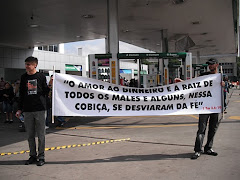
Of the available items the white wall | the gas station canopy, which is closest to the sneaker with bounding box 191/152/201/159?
the gas station canopy

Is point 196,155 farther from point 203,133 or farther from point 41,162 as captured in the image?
point 41,162

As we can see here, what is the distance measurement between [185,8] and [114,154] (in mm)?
10885

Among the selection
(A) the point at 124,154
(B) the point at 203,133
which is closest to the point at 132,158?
(A) the point at 124,154

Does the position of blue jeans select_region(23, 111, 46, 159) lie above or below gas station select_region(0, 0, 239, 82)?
below

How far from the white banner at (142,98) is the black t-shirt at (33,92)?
496mm

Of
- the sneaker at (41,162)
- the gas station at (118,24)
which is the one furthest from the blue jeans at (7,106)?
the sneaker at (41,162)

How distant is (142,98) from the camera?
600 cm

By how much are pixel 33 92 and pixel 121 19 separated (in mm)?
12122

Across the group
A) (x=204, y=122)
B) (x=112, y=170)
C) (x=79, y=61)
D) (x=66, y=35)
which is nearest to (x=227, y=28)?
(x=66, y=35)

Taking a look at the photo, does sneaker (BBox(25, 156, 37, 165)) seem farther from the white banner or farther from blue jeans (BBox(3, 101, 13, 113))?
blue jeans (BBox(3, 101, 13, 113))

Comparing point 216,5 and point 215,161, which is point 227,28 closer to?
point 216,5

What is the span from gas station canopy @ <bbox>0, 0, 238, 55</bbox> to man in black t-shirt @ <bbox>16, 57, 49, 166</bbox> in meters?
7.95

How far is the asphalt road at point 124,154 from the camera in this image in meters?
4.68

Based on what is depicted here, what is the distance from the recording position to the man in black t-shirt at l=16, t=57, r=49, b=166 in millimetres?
5285
